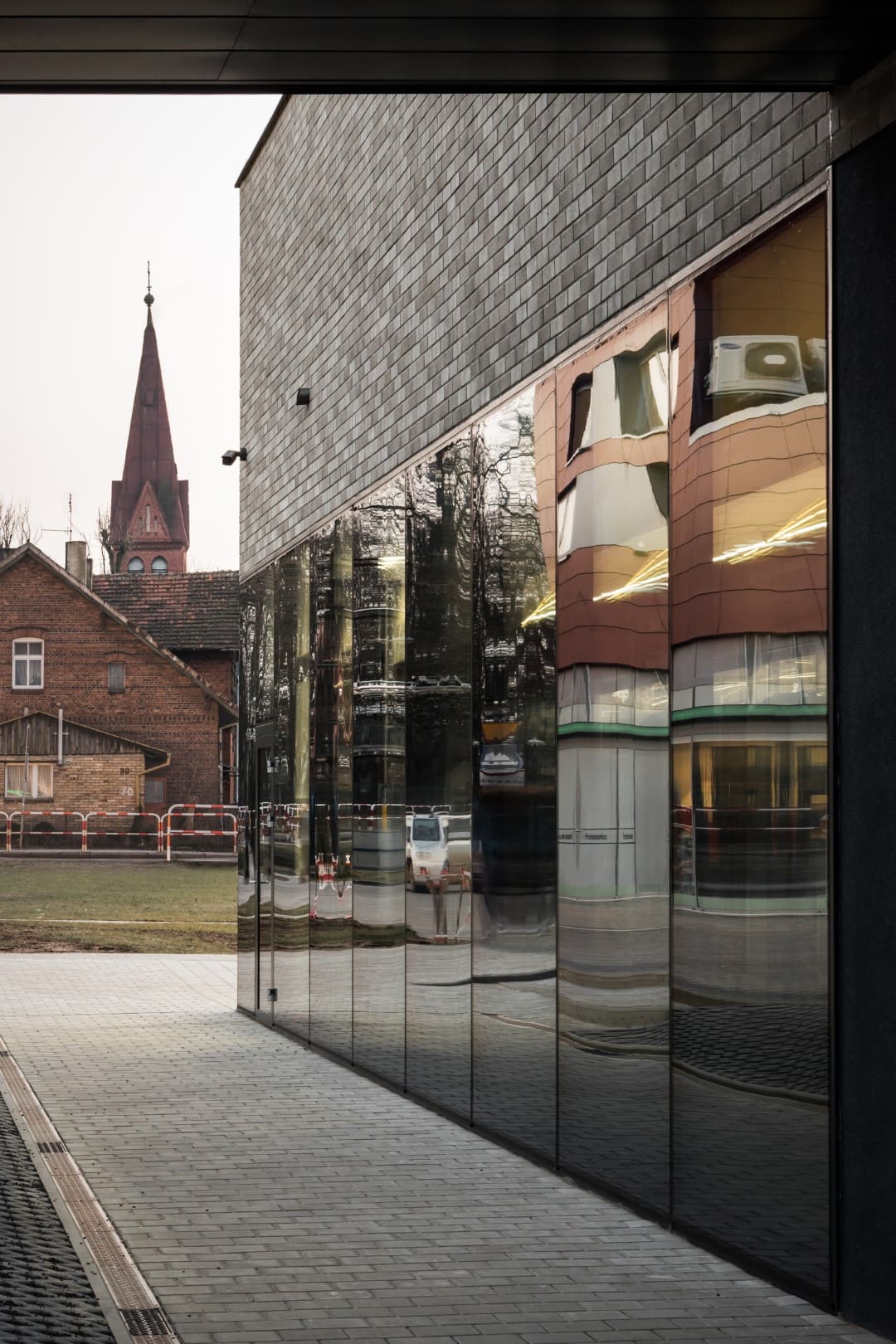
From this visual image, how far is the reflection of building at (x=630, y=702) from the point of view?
5996mm

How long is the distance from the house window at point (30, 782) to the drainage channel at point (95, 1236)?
151 feet

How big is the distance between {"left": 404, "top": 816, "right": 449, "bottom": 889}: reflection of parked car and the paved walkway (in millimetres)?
1367

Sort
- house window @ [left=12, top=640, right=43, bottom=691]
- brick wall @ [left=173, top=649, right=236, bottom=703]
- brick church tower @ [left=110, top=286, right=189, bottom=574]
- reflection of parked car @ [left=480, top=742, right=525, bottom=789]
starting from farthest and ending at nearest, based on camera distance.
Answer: brick church tower @ [left=110, top=286, right=189, bottom=574] → brick wall @ [left=173, top=649, right=236, bottom=703] → house window @ [left=12, top=640, right=43, bottom=691] → reflection of parked car @ [left=480, top=742, right=525, bottom=789]

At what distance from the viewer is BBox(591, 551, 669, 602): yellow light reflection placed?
23.4ft

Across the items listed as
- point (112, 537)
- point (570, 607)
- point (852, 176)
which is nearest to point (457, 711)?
point (570, 607)

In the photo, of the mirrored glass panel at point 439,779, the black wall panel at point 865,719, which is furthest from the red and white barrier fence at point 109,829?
the black wall panel at point 865,719

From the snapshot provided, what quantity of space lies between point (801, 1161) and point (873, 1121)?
487 mm

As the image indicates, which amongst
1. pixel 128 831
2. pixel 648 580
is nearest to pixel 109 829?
pixel 128 831

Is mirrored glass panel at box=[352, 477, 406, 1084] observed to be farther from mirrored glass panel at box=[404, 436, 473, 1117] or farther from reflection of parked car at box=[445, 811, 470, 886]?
reflection of parked car at box=[445, 811, 470, 886]

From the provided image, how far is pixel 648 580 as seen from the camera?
23.9 feet

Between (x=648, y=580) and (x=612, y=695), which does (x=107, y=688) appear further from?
(x=648, y=580)

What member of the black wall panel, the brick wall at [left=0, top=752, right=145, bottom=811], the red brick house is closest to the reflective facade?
the black wall panel

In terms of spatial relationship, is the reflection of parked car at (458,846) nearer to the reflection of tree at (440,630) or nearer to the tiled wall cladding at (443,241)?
the reflection of tree at (440,630)

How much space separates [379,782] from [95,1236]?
4721 millimetres
